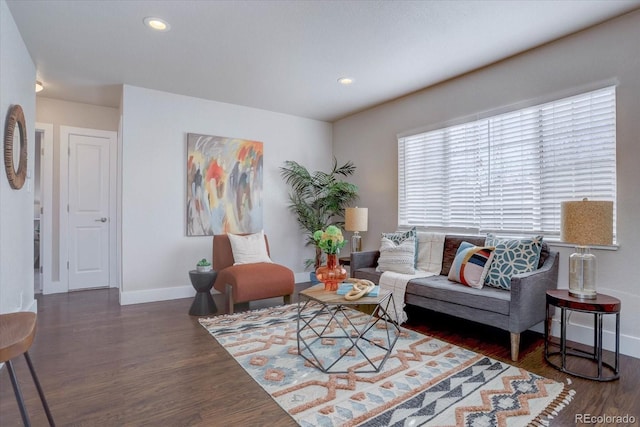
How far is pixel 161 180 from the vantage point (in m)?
4.27

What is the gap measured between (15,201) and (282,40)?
2.63 m

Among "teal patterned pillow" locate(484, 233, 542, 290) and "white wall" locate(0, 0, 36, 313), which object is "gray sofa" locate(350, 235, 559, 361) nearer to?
"teal patterned pillow" locate(484, 233, 542, 290)

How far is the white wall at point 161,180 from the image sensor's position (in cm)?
405

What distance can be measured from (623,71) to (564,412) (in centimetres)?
255

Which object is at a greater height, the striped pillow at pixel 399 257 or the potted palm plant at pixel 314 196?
the potted palm plant at pixel 314 196

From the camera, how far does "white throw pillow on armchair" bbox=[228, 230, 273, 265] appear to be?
4.02m

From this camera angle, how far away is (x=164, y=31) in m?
2.82

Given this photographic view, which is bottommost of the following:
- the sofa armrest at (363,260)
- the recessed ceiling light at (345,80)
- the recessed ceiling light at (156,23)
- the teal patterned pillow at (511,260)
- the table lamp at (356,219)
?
the sofa armrest at (363,260)

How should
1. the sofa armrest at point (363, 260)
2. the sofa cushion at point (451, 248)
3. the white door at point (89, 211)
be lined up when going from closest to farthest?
the sofa cushion at point (451, 248)
the sofa armrest at point (363, 260)
the white door at point (89, 211)

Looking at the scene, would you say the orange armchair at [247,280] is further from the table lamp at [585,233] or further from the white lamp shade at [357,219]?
the table lamp at [585,233]

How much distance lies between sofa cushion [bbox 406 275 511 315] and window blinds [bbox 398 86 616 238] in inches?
34.3

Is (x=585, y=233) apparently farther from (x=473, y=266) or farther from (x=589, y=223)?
(x=473, y=266)

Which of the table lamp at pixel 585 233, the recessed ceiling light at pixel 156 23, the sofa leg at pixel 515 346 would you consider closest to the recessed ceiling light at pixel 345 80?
the recessed ceiling light at pixel 156 23

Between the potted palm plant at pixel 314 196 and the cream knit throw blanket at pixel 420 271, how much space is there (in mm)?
1523
